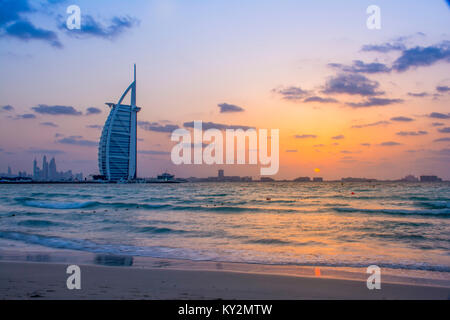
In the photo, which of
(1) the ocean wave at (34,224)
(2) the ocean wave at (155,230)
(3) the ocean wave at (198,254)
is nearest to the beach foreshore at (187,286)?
(3) the ocean wave at (198,254)

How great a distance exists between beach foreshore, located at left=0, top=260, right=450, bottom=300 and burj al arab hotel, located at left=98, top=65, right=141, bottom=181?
152m

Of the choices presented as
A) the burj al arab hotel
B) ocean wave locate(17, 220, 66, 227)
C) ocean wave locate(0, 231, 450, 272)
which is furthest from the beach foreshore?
the burj al arab hotel

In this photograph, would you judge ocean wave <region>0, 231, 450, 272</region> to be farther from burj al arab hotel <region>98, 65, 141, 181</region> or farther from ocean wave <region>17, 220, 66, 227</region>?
burj al arab hotel <region>98, 65, 141, 181</region>

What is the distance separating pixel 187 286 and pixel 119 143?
15770cm

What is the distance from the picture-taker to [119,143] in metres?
158

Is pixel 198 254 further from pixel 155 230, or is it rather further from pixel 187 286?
pixel 155 230

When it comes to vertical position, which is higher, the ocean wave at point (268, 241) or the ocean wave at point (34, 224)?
the ocean wave at point (268, 241)

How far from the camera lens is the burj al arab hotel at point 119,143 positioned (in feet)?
507

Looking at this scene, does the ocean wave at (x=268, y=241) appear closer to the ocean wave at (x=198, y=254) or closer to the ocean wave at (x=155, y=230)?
the ocean wave at (x=198, y=254)

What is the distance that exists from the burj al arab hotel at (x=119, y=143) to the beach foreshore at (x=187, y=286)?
15236cm

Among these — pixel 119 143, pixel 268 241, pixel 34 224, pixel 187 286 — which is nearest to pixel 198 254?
pixel 268 241

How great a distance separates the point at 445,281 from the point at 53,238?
46.6 feet

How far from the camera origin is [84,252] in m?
12.0
